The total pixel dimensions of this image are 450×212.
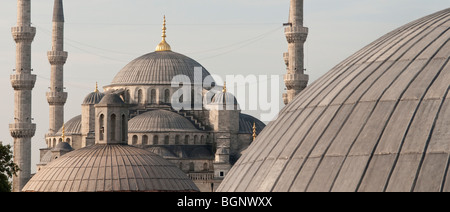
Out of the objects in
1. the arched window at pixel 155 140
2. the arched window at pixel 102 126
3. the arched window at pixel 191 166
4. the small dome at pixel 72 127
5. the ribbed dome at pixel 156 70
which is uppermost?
the ribbed dome at pixel 156 70

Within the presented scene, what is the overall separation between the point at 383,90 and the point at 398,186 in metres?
1.94

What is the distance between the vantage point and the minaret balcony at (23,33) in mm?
64481

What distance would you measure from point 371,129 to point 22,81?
52.3 metres

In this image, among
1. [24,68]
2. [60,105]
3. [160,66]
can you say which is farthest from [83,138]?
[24,68]

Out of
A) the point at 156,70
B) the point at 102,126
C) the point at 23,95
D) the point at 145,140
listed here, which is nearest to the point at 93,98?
the point at 145,140

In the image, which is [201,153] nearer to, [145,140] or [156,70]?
[145,140]

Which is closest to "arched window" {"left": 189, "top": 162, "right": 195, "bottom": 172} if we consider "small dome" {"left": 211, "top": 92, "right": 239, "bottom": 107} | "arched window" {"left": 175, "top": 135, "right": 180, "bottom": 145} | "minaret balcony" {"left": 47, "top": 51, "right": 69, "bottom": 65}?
"arched window" {"left": 175, "top": 135, "right": 180, "bottom": 145}

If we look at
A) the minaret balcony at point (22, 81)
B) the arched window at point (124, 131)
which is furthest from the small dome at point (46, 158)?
the arched window at point (124, 131)

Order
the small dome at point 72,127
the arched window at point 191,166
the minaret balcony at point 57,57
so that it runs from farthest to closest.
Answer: the small dome at point 72,127 → the arched window at point 191,166 → the minaret balcony at point 57,57

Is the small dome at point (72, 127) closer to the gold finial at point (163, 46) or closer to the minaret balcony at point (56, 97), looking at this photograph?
the minaret balcony at point (56, 97)

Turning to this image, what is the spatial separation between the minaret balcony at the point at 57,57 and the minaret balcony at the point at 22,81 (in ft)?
31.1

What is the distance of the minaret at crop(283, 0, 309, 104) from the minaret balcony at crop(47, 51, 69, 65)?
17564 mm

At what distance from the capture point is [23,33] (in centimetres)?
6456

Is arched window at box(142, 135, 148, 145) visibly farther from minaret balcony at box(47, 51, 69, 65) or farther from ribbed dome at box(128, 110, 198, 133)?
minaret balcony at box(47, 51, 69, 65)
